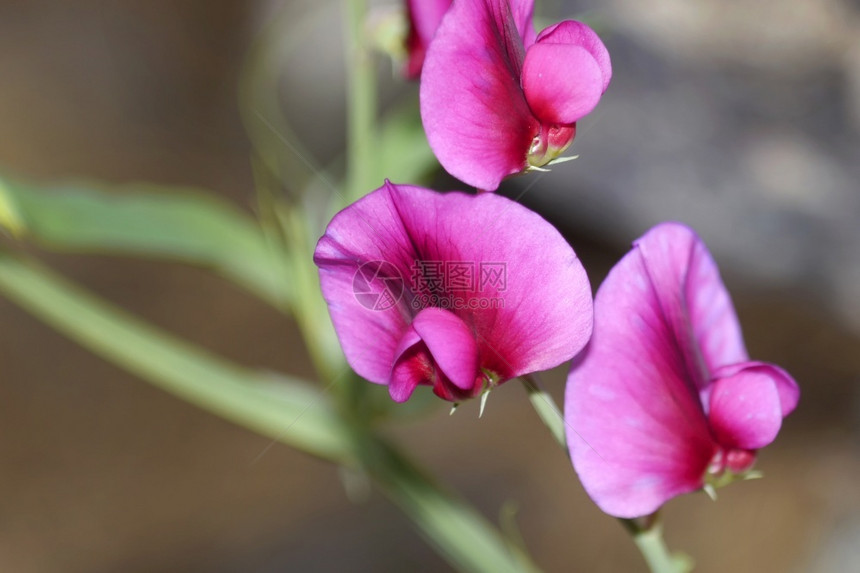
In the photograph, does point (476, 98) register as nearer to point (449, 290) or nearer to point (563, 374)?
point (449, 290)

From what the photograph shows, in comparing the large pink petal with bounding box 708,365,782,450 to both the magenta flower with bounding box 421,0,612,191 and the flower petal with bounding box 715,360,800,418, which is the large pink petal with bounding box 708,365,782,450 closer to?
the flower petal with bounding box 715,360,800,418

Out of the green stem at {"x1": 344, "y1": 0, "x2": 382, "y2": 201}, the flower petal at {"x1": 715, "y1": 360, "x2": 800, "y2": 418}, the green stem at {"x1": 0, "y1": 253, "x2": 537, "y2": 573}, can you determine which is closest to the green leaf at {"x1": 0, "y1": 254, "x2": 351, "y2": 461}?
the green stem at {"x1": 0, "y1": 253, "x2": 537, "y2": 573}

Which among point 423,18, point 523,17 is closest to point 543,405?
point 523,17

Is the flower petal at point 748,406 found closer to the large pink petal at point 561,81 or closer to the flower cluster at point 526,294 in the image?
the flower cluster at point 526,294

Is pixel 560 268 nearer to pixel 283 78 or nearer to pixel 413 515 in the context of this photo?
pixel 413 515

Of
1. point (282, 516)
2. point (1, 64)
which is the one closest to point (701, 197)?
point (282, 516)

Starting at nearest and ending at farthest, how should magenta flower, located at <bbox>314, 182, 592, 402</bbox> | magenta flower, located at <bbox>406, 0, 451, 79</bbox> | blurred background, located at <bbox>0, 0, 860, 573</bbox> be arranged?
1. magenta flower, located at <bbox>314, 182, 592, 402</bbox>
2. magenta flower, located at <bbox>406, 0, 451, 79</bbox>
3. blurred background, located at <bbox>0, 0, 860, 573</bbox>
